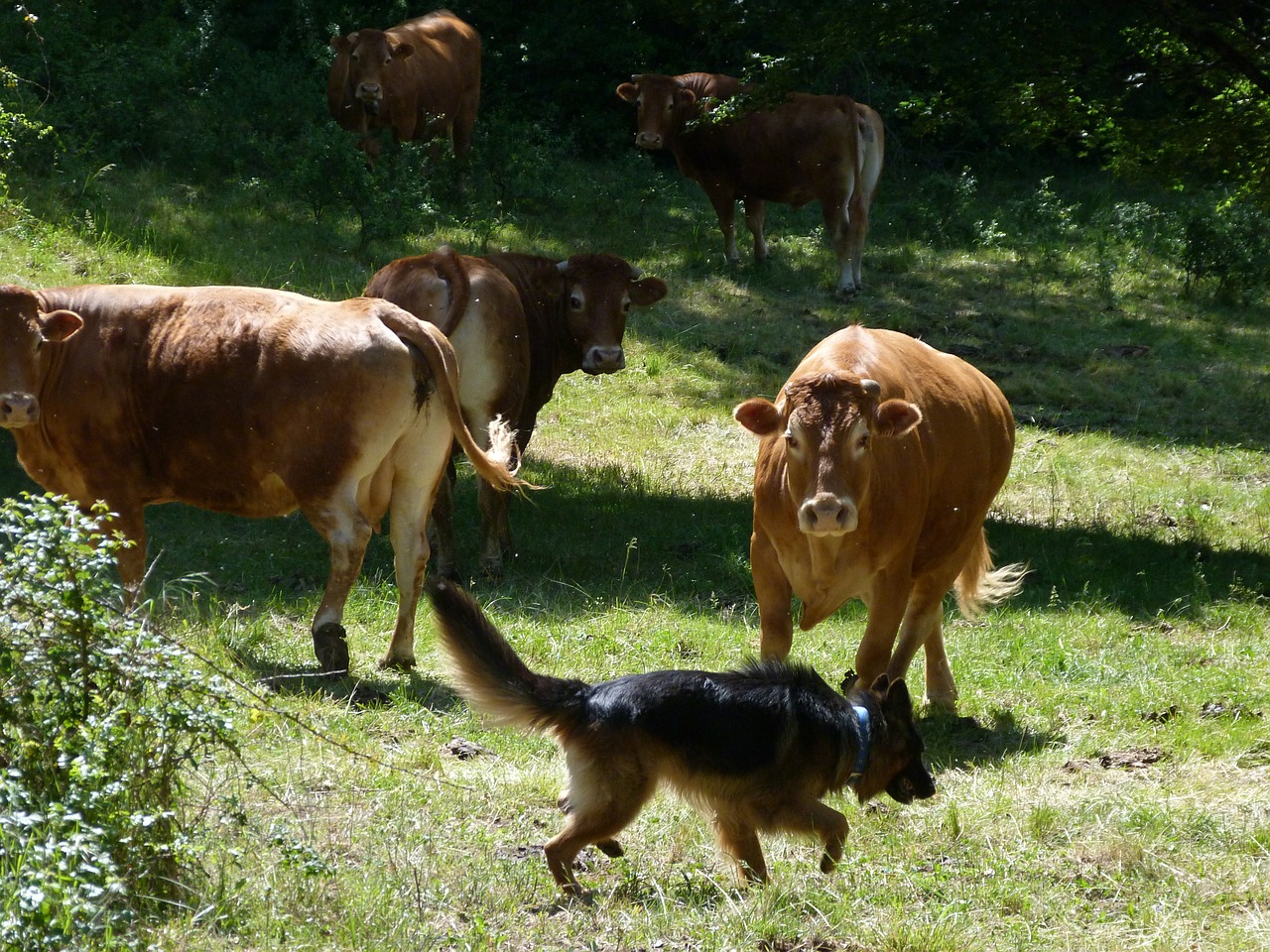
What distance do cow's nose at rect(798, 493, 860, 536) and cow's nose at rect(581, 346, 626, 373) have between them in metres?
4.72

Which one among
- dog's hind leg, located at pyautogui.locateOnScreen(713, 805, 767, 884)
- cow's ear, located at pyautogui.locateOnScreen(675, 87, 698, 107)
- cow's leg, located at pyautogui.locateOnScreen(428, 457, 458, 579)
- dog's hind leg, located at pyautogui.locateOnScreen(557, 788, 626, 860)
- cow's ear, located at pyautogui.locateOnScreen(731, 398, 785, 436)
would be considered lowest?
cow's leg, located at pyautogui.locateOnScreen(428, 457, 458, 579)

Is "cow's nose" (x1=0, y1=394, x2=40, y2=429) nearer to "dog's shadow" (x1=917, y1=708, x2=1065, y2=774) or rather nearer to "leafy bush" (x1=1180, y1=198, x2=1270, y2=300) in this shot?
"dog's shadow" (x1=917, y1=708, x2=1065, y2=774)

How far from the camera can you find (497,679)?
5074 millimetres

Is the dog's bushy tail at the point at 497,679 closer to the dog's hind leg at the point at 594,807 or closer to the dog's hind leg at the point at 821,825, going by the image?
the dog's hind leg at the point at 594,807

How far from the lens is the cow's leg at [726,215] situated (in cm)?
1795

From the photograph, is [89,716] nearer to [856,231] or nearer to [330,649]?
[330,649]

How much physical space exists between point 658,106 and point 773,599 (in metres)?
12.8

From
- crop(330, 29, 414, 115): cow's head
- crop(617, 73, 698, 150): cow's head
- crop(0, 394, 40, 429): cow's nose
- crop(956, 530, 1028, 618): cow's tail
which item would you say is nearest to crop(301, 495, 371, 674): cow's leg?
crop(0, 394, 40, 429): cow's nose

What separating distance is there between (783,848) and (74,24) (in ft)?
52.9

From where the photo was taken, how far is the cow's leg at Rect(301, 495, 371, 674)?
7.23m

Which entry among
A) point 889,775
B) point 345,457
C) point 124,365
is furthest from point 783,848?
point 124,365

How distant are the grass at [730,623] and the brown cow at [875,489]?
0.70 meters

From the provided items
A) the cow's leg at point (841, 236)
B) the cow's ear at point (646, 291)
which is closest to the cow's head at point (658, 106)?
the cow's leg at point (841, 236)

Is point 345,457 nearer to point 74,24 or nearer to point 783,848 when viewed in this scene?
point 783,848
